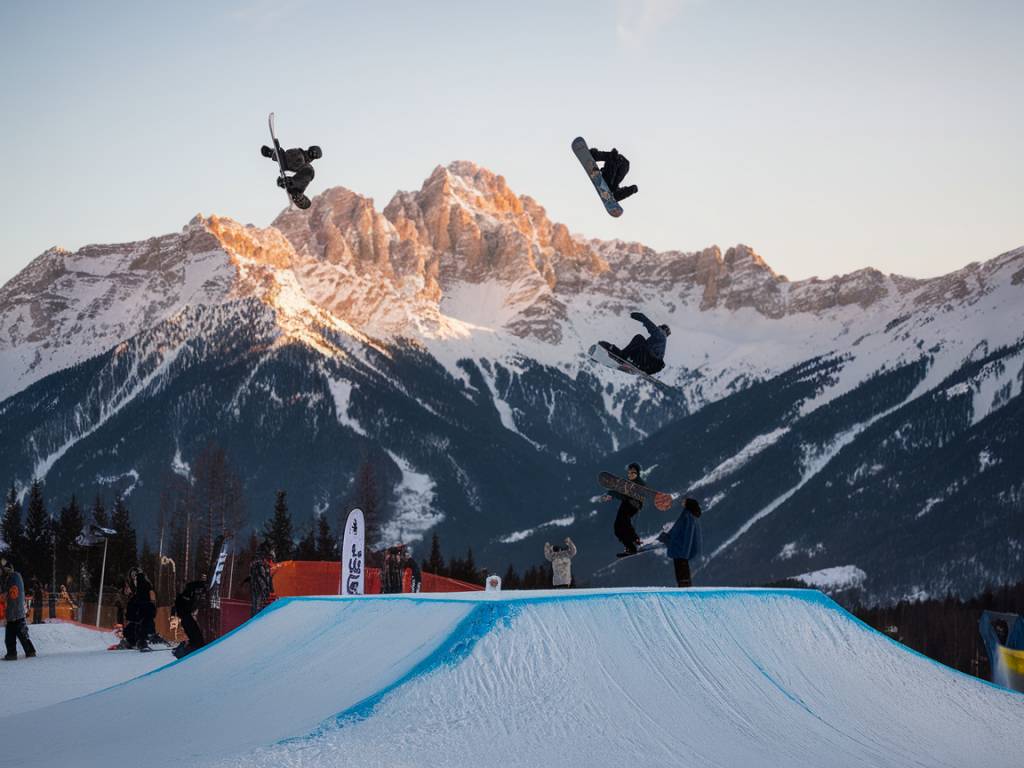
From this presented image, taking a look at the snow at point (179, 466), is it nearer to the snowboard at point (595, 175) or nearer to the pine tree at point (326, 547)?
the pine tree at point (326, 547)

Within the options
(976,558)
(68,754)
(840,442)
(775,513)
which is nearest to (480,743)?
(68,754)

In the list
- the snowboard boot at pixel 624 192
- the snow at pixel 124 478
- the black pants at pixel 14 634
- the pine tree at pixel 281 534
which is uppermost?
the snow at pixel 124 478

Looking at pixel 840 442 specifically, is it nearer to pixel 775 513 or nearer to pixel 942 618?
pixel 775 513

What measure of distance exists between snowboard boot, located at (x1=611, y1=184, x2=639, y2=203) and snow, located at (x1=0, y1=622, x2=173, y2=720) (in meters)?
10.0

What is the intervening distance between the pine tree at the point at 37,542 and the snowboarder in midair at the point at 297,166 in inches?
3280

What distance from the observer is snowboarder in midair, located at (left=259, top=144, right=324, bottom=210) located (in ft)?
59.9

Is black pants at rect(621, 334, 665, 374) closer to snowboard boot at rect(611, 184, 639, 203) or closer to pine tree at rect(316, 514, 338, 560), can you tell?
snowboard boot at rect(611, 184, 639, 203)

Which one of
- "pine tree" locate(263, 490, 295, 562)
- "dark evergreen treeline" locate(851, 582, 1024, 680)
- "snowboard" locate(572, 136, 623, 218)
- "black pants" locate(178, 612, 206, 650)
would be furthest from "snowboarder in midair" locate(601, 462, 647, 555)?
"pine tree" locate(263, 490, 295, 562)

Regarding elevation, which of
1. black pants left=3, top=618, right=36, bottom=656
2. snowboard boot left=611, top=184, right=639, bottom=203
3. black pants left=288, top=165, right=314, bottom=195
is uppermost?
black pants left=288, top=165, right=314, bottom=195

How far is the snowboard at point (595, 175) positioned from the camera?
17.7 m

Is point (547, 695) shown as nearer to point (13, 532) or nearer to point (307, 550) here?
point (307, 550)

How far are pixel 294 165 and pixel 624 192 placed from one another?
4.77 m

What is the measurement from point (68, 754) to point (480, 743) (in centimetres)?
405

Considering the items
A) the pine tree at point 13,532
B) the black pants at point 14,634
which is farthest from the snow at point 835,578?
the black pants at point 14,634
